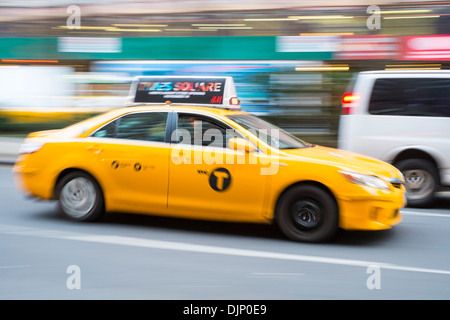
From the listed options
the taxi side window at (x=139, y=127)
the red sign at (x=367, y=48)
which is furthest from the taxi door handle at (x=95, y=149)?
the red sign at (x=367, y=48)

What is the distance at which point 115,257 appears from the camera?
18.0 ft

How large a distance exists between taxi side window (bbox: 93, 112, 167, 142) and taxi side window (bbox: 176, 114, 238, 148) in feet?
0.71

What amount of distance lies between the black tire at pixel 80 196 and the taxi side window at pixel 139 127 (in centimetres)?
55

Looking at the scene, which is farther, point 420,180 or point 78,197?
point 420,180

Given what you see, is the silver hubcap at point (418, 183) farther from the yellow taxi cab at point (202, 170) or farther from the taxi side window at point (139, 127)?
the taxi side window at point (139, 127)

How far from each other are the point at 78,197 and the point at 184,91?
1746 millimetres

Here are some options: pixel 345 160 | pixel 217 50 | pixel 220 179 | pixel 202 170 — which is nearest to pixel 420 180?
pixel 345 160

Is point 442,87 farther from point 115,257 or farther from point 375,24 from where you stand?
point 375,24

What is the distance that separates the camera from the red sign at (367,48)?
15000 mm

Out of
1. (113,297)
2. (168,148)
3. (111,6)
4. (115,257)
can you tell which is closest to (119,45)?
(111,6)

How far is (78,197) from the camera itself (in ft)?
22.4

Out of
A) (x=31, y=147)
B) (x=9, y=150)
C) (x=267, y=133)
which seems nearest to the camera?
(x=267, y=133)

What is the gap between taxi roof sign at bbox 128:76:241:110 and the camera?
6.97m

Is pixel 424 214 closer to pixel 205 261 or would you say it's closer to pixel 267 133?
pixel 267 133
